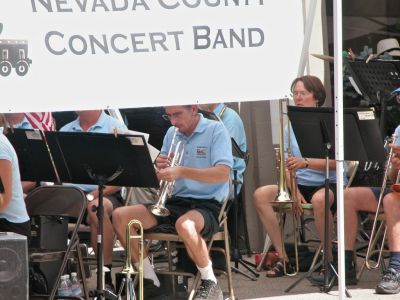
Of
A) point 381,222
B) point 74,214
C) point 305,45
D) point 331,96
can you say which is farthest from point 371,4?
point 74,214

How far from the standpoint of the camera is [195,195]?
288 inches

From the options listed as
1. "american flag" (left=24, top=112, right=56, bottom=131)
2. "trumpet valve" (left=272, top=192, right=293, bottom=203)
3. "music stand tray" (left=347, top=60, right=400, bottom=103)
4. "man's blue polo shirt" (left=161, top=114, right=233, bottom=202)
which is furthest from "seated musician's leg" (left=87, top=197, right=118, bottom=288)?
"music stand tray" (left=347, top=60, right=400, bottom=103)

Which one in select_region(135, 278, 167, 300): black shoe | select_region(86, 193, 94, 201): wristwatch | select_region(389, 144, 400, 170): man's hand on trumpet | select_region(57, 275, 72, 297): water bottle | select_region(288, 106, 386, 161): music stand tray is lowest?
select_region(135, 278, 167, 300): black shoe

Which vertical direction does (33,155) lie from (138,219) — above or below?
above

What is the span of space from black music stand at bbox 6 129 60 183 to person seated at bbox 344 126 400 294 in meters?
2.53

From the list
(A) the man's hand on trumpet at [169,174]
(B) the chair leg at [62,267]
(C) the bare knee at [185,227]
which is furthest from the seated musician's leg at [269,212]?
(B) the chair leg at [62,267]

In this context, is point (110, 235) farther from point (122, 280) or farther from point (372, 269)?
point (372, 269)

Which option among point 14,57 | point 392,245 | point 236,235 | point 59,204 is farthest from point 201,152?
point 14,57

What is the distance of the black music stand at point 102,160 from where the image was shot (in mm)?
6355

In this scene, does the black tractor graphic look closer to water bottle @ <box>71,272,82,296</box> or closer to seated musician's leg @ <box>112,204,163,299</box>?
seated musician's leg @ <box>112,204,163,299</box>

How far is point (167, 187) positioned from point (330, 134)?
4.17 ft

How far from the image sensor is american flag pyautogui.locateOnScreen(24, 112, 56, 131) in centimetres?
878

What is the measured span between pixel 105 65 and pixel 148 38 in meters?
0.30

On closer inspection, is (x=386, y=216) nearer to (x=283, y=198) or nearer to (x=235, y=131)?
(x=283, y=198)
